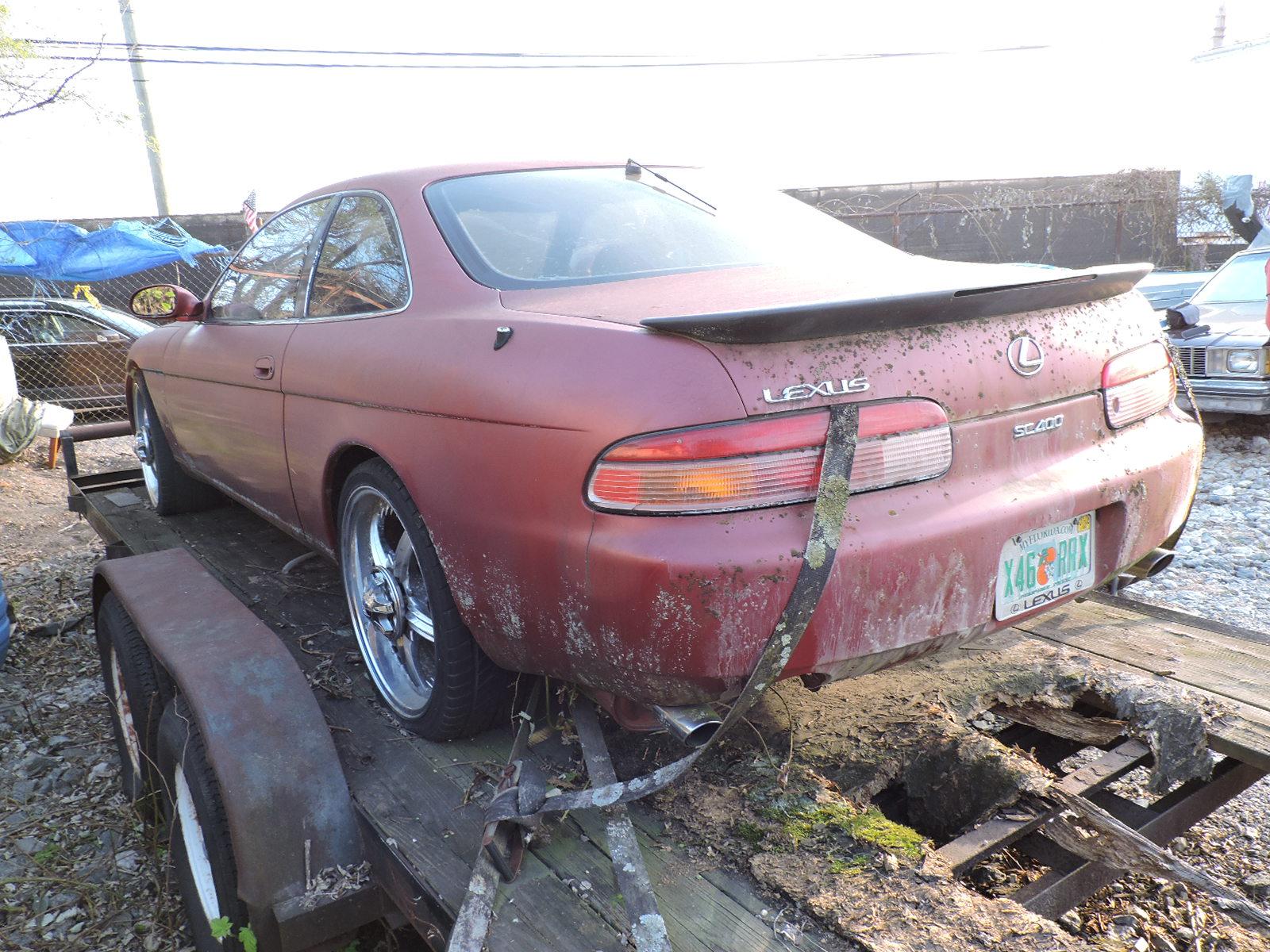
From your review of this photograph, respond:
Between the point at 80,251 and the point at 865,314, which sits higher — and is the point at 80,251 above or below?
above

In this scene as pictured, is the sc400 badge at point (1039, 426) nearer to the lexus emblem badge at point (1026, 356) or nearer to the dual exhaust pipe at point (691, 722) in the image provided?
the lexus emblem badge at point (1026, 356)

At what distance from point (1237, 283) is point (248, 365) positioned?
8.67m

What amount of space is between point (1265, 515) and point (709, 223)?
196 inches

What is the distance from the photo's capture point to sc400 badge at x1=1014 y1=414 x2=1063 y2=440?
1.94m

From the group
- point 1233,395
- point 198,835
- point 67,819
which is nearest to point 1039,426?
point 198,835

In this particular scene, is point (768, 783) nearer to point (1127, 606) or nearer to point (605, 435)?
point (605, 435)

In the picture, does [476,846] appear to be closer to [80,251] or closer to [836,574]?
[836,574]

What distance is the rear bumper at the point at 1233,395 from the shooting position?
710 cm

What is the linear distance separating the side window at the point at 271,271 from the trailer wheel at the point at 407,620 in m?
0.84

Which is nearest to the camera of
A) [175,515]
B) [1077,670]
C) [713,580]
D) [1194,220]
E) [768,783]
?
[713,580]

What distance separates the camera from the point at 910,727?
2254 mm

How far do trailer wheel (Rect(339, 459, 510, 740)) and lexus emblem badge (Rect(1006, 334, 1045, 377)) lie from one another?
4.39 ft

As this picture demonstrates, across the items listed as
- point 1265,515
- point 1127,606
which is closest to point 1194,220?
point 1265,515

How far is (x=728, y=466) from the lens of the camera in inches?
65.6
